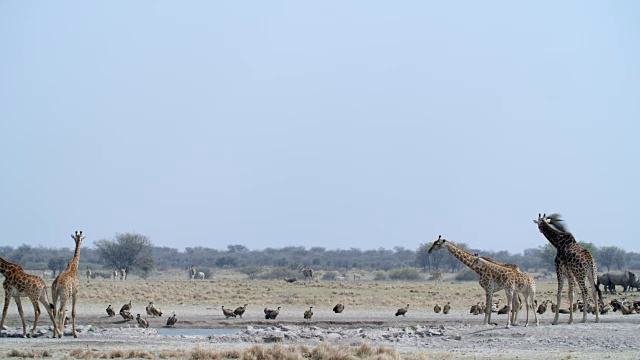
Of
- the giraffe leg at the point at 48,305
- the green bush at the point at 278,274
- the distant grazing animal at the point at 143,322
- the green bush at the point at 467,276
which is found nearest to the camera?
the giraffe leg at the point at 48,305

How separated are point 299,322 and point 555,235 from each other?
11.4 meters

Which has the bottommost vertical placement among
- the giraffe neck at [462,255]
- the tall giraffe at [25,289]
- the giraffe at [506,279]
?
the tall giraffe at [25,289]

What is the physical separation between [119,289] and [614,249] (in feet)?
245

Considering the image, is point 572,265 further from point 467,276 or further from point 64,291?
point 467,276

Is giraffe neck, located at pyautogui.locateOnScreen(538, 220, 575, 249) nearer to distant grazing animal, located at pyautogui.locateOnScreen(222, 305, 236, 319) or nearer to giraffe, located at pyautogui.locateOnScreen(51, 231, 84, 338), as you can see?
distant grazing animal, located at pyautogui.locateOnScreen(222, 305, 236, 319)

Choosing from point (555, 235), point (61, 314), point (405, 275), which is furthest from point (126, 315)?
point (405, 275)

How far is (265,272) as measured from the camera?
9194cm

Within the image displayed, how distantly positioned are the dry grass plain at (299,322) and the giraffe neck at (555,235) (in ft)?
9.94

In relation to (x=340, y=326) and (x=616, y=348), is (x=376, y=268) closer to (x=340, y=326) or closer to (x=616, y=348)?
(x=340, y=326)

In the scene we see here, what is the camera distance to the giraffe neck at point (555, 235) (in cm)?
3023

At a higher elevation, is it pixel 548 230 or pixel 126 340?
pixel 548 230

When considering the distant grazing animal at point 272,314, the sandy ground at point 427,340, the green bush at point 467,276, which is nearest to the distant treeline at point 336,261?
the green bush at point 467,276

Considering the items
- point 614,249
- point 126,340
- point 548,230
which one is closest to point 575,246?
point 548,230

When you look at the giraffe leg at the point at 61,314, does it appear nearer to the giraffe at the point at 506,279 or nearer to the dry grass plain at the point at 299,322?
the dry grass plain at the point at 299,322
